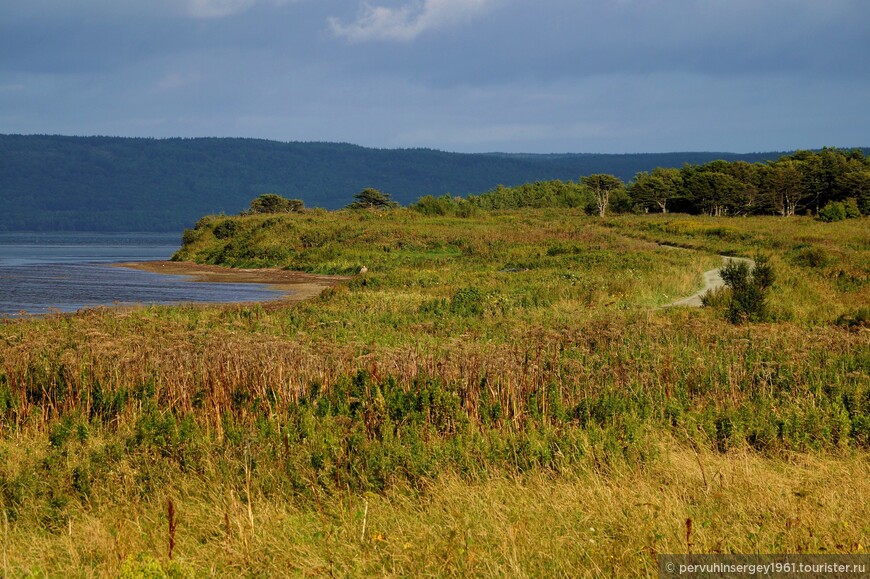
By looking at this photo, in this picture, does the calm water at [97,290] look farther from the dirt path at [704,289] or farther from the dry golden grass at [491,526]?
the dry golden grass at [491,526]

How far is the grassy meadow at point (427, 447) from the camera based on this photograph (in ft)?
→ 20.4

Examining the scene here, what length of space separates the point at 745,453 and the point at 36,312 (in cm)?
2279

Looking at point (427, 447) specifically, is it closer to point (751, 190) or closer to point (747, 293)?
point (747, 293)

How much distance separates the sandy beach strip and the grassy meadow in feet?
58.1

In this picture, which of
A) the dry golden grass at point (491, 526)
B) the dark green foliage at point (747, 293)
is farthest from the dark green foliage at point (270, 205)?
the dry golden grass at point (491, 526)

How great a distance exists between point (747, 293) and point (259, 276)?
29.0 metres

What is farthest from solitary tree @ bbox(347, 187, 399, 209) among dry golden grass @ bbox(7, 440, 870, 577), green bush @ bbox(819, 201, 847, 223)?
dry golden grass @ bbox(7, 440, 870, 577)

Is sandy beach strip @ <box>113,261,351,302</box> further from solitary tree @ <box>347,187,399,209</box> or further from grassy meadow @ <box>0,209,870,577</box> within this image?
solitary tree @ <box>347,187,399,209</box>

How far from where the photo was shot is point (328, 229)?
2288 inches

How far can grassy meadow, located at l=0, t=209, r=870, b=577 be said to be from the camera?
6211mm

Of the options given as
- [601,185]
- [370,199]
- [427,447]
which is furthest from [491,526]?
[601,185]

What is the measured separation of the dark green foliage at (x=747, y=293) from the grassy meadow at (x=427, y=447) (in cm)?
151

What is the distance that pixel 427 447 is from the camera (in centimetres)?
864

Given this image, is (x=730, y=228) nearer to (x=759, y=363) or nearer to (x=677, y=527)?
(x=759, y=363)
